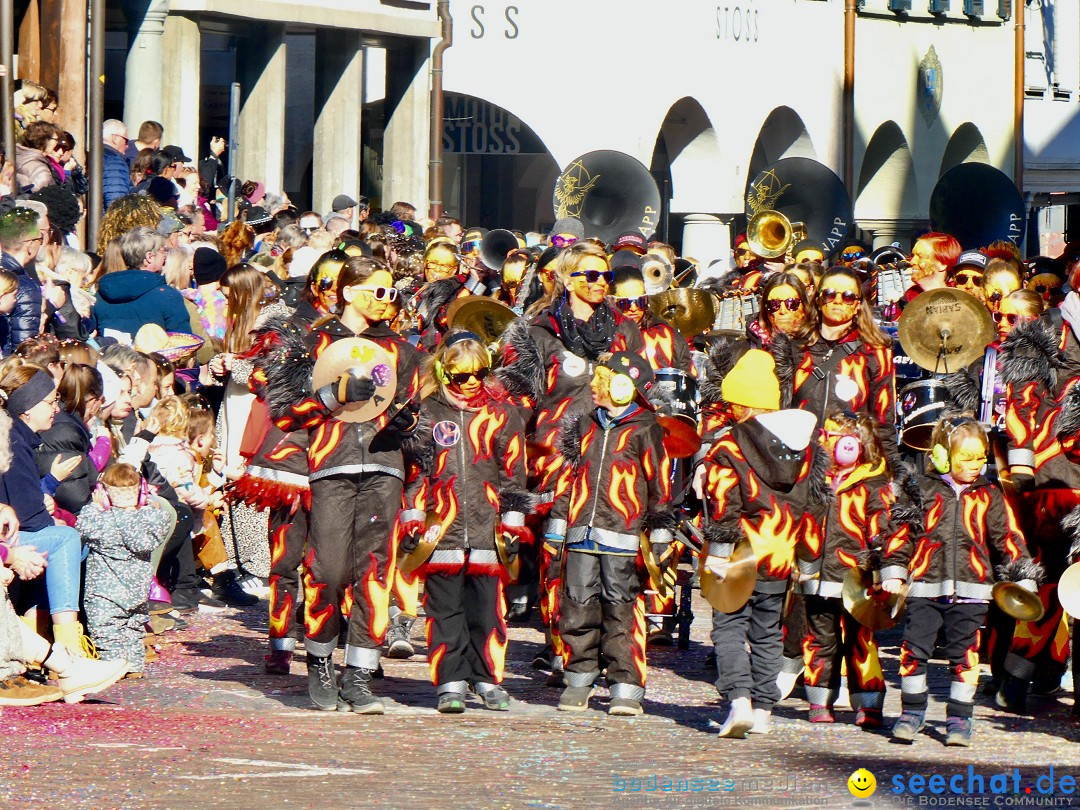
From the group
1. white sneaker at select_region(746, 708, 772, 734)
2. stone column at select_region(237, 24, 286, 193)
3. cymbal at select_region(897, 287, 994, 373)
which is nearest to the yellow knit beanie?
white sneaker at select_region(746, 708, 772, 734)

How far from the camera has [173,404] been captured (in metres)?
11.5

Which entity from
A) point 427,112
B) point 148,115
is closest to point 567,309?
point 148,115

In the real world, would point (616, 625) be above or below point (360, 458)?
below

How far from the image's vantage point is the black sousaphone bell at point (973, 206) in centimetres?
1808

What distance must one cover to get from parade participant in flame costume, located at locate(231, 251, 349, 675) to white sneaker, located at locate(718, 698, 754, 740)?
7.07ft

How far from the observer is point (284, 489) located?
970cm

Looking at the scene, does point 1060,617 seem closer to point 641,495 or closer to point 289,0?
point 641,495

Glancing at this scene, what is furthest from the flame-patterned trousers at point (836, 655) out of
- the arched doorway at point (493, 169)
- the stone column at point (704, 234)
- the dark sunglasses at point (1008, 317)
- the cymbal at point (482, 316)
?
the stone column at point (704, 234)

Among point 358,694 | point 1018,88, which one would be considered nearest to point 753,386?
point 358,694

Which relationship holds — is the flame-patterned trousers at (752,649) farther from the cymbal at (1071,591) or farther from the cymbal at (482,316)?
the cymbal at (482,316)

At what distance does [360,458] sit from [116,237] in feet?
16.8

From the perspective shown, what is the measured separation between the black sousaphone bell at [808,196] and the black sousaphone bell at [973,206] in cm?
82

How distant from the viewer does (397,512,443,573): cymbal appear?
352 inches

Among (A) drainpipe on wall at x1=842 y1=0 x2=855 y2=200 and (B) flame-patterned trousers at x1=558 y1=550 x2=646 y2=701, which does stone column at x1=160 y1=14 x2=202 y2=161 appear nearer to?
(B) flame-patterned trousers at x1=558 y1=550 x2=646 y2=701
